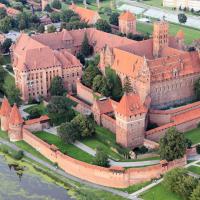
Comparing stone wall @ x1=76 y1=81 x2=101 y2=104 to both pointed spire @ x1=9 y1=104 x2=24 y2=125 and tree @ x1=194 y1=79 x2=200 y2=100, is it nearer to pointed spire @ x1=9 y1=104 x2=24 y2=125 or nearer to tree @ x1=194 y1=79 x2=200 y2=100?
pointed spire @ x1=9 y1=104 x2=24 y2=125

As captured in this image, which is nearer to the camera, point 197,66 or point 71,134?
point 71,134

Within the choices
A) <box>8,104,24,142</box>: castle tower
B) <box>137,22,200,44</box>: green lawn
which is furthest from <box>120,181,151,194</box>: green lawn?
<box>137,22,200,44</box>: green lawn

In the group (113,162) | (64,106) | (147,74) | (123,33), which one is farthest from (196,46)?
(113,162)

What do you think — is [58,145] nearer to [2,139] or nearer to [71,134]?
[71,134]

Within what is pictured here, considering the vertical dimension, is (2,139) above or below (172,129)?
below

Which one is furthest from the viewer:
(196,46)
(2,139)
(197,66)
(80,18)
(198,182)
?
(80,18)
